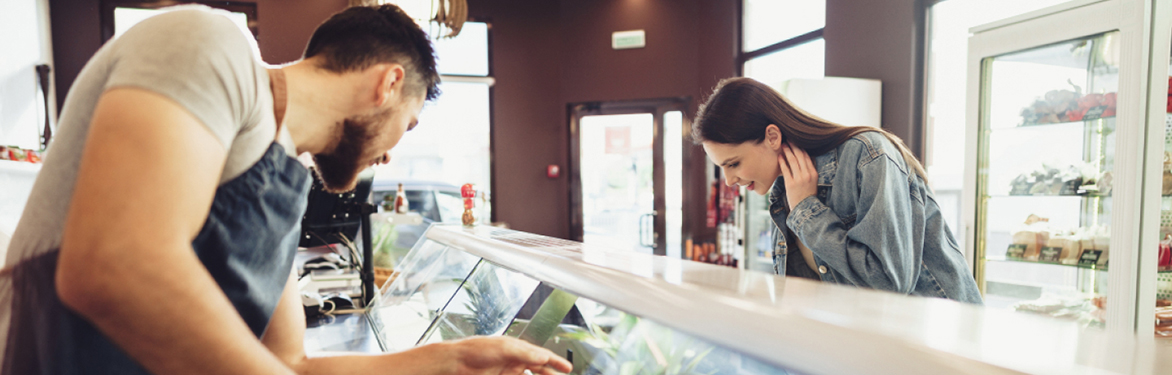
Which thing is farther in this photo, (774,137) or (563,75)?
(563,75)

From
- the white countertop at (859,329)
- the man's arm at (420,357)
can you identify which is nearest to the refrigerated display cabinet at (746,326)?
the white countertop at (859,329)

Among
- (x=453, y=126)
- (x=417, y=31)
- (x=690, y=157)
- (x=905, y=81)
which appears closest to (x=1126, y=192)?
(x=905, y=81)

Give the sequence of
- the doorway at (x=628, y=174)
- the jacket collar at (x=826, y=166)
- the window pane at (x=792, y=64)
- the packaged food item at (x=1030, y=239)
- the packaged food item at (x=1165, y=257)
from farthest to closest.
Answer: the doorway at (x=628, y=174) < the window pane at (x=792, y=64) < the packaged food item at (x=1030, y=239) < the packaged food item at (x=1165, y=257) < the jacket collar at (x=826, y=166)

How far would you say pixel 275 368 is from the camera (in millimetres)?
542

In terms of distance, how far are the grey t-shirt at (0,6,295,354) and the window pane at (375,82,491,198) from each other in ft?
17.8

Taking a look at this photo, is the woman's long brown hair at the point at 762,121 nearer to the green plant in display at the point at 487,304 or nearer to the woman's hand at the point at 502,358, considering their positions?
the green plant in display at the point at 487,304

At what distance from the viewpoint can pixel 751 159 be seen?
1505 millimetres

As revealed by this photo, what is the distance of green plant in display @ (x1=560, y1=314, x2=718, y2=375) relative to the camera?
664 millimetres

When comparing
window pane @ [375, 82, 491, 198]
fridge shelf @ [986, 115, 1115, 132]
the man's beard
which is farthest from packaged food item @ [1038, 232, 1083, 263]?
window pane @ [375, 82, 491, 198]

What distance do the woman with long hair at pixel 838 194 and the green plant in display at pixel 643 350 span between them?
0.66 metres

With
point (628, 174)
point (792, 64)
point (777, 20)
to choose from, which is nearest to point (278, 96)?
point (792, 64)

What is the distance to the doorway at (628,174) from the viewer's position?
5.94 meters

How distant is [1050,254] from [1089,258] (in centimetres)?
20

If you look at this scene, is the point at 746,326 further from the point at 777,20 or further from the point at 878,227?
the point at 777,20
